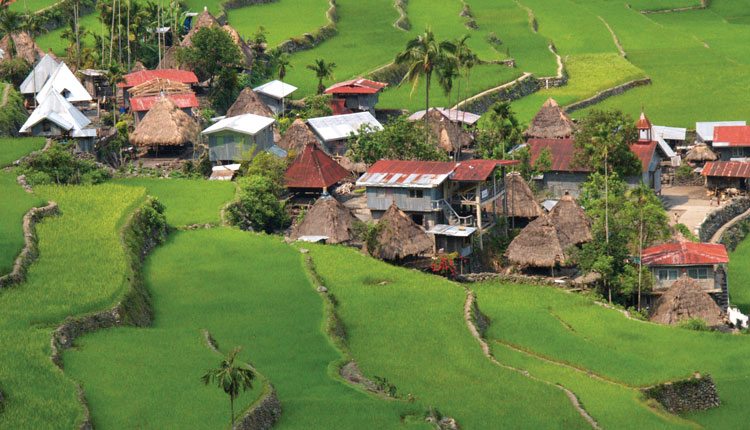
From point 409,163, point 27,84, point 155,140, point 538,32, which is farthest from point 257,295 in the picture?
point 538,32

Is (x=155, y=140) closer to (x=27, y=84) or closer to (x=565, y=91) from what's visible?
(x=27, y=84)

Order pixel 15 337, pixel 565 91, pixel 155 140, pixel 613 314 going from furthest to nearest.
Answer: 1. pixel 565 91
2. pixel 155 140
3. pixel 613 314
4. pixel 15 337

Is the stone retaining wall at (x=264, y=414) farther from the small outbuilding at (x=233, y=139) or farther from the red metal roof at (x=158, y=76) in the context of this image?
the red metal roof at (x=158, y=76)

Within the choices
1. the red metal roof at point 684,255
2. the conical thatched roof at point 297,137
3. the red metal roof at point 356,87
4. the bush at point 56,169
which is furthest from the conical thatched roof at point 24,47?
the red metal roof at point 684,255

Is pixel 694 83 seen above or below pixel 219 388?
below

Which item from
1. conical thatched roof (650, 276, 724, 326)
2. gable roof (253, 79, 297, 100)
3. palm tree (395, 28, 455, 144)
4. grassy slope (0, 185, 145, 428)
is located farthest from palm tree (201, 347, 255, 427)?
gable roof (253, 79, 297, 100)

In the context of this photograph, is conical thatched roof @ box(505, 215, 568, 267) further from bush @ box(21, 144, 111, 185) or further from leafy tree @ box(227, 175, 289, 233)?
bush @ box(21, 144, 111, 185)

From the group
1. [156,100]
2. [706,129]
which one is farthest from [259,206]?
[706,129]
